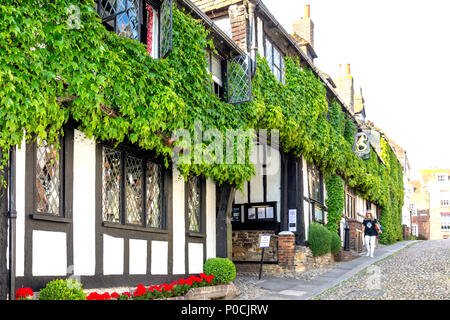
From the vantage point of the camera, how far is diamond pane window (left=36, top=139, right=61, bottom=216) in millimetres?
6988

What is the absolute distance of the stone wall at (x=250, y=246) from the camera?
15.2 m

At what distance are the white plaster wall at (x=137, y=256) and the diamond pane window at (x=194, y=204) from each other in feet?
6.18

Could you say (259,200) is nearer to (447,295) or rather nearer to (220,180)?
(220,180)

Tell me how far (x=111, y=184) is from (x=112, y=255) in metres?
1.17

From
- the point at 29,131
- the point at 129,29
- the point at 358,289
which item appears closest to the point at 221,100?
the point at 129,29

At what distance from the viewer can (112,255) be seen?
839 centimetres

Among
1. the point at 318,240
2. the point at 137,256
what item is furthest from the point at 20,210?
the point at 318,240

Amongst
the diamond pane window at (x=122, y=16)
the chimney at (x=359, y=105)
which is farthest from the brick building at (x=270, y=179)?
the chimney at (x=359, y=105)

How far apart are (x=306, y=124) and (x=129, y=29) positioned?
783 cm

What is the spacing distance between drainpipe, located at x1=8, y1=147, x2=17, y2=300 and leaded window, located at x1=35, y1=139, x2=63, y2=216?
502 millimetres

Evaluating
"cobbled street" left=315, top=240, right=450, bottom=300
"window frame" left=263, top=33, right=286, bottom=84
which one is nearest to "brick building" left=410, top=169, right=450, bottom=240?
"cobbled street" left=315, top=240, right=450, bottom=300

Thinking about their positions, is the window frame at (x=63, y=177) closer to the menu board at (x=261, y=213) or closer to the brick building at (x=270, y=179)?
the brick building at (x=270, y=179)

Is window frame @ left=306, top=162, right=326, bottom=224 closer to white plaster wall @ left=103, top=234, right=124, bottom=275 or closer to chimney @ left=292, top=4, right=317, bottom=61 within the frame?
chimney @ left=292, top=4, right=317, bottom=61

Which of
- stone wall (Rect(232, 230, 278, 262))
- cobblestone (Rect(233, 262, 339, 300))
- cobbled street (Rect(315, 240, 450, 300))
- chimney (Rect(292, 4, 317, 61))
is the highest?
chimney (Rect(292, 4, 317, 61))
